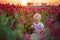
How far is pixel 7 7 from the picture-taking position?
0.74 metres

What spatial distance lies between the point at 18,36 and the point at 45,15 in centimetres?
38

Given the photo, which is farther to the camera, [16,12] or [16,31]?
[16,12]

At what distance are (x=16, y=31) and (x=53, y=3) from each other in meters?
0.49

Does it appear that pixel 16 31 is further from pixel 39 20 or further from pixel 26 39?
pixel 39 20

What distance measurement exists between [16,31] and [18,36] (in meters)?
0.02

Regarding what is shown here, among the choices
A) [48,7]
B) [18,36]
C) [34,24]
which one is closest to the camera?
[18,36]

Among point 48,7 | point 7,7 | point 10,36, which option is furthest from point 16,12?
point 10,36

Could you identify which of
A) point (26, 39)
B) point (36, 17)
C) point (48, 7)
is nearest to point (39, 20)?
point (36, 17)

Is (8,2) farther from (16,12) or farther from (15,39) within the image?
(15,39)

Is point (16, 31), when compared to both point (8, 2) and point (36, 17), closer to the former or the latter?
point (36, 17)

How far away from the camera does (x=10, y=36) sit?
16.1 inches

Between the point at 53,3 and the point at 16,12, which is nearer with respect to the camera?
the point at 16,12

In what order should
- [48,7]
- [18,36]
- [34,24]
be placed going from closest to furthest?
[18,36] < [34,24] < [48,7]

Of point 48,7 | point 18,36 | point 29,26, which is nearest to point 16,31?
point 18,36
